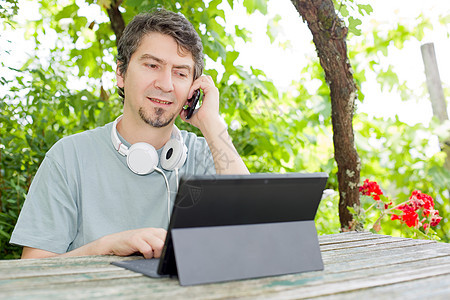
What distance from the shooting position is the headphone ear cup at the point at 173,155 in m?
1.84

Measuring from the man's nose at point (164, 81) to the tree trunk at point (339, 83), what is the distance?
1039 mm

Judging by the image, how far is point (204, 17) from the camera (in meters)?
2.90

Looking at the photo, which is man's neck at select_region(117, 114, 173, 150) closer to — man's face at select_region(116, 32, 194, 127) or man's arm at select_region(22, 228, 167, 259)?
man's face at select_region(116, 32, 194, 127)

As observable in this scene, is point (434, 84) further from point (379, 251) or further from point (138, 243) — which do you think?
point (138, 243)

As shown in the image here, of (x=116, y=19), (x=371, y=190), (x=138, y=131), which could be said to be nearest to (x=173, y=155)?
(x=138, y=131)

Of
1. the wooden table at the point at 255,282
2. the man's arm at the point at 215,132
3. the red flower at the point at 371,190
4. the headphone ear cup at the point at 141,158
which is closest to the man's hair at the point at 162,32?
the man's arm at the point at 215,132

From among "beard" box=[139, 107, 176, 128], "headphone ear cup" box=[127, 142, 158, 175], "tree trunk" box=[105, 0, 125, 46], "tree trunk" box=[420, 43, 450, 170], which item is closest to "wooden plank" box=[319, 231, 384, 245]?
"headphone ear cup" box=[127, 142, 158, 175]

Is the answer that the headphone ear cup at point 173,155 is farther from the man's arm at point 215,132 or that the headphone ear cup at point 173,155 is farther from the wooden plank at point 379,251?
the wooden plank at point 379,251

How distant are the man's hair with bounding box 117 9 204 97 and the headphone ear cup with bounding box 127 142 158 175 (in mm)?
553

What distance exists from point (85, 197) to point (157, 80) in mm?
599

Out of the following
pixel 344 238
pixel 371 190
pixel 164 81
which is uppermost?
pixel 164 81

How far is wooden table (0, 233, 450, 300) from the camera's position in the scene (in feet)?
2.70

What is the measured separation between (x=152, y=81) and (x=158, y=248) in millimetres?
971

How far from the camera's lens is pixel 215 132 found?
1999mm
